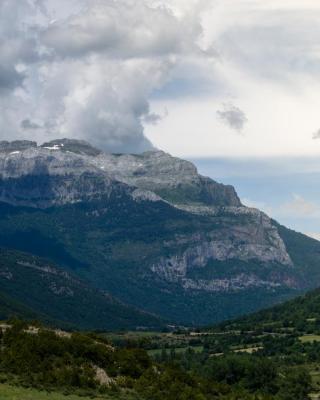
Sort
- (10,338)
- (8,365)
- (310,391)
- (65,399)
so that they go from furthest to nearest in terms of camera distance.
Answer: (310,391), (10,338), (8,365), (65,399)

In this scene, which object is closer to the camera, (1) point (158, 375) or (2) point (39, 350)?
(2) point (39, 350)

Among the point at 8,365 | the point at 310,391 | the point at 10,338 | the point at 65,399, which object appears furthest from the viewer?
the point at 310,391

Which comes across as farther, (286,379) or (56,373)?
(286,379)

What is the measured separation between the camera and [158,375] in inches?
3925

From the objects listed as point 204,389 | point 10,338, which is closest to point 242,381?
point 204,389

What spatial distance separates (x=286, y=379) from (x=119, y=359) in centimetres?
9399

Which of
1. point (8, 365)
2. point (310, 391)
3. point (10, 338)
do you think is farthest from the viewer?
point (310, 391)

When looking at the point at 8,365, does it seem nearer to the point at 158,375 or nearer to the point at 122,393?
the point at 122,393

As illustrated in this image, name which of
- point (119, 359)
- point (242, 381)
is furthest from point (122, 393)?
point (242, 381)

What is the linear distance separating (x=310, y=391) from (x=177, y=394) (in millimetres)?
99312

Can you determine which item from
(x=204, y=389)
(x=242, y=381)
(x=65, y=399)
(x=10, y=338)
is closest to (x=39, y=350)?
(x=10, y=338)

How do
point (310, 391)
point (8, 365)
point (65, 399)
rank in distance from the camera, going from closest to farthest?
point (65, 399), point (8, 365), point (310, 391)

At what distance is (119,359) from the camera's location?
9938 centimetres

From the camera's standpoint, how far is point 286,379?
18625 cm
